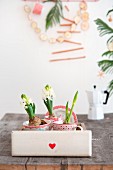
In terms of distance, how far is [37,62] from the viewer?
16.2 feet

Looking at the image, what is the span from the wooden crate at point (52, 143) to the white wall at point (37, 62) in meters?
3.16

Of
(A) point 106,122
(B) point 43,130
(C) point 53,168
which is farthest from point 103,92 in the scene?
(C) point 53,168

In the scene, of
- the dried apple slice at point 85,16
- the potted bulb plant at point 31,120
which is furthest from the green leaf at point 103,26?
the potted bulb plant at point 31,120

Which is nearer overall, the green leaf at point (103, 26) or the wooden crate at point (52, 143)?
the wooden crate at point (52, 143)

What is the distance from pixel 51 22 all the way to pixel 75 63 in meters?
0.65

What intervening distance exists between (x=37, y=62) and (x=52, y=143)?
323cm

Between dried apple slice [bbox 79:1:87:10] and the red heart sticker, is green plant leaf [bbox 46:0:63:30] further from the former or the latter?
the red heart sticker

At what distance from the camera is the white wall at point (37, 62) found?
4.89 meters

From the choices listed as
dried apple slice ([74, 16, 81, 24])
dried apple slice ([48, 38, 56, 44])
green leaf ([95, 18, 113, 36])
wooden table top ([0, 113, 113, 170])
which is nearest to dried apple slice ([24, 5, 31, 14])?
dried apple slice ([48, 38, 56, 44])

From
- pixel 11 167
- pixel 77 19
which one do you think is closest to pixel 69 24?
pixel 77 19

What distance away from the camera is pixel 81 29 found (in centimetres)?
491

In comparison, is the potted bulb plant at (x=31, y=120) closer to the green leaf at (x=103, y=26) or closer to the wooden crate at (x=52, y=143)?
the wooden crate at (x=52, y=143)

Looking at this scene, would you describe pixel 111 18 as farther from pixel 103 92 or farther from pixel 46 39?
pixel 103 92

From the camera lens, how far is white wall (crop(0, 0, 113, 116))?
4887 millimetres
